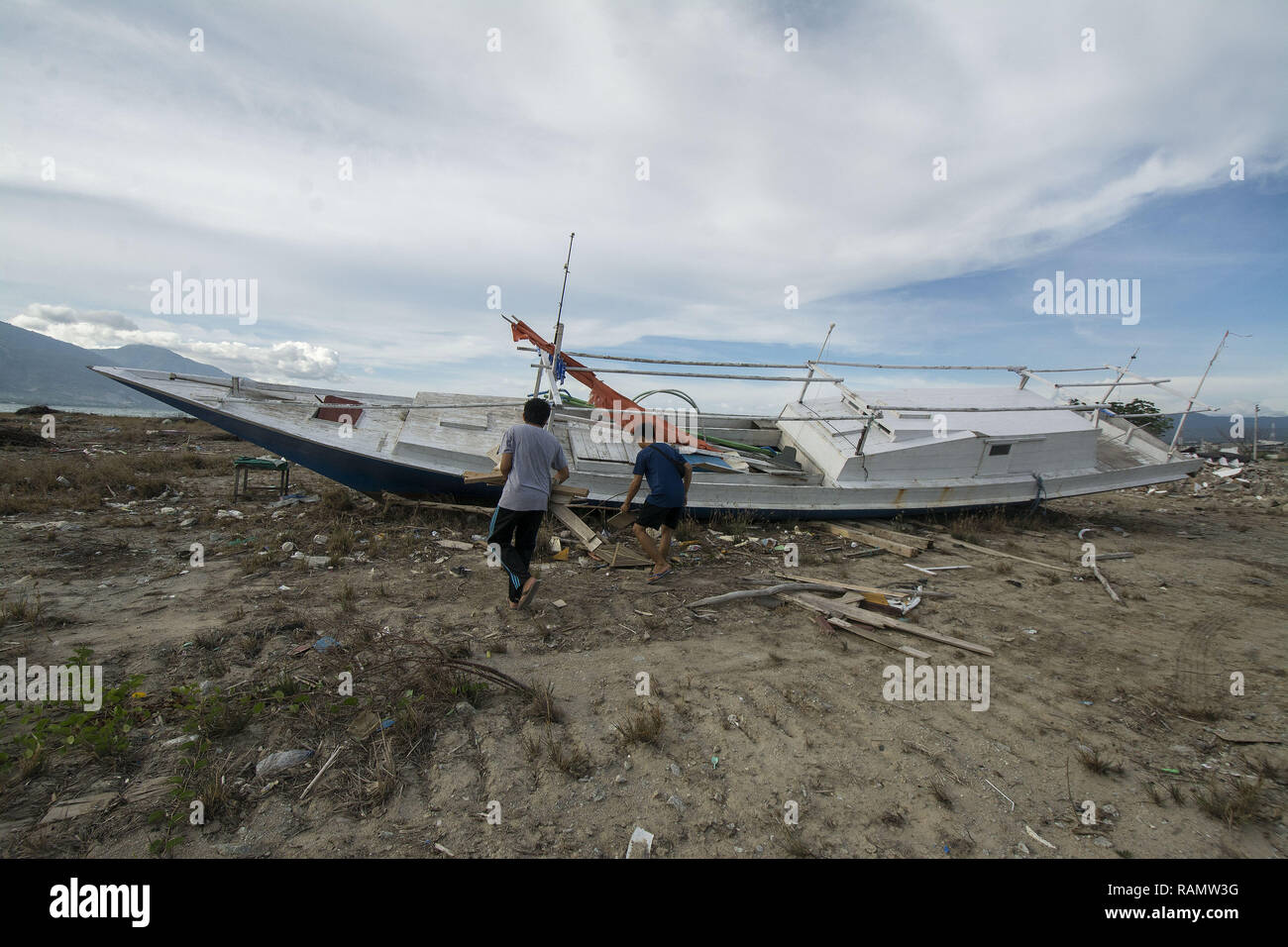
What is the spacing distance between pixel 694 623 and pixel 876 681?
1.37 meters

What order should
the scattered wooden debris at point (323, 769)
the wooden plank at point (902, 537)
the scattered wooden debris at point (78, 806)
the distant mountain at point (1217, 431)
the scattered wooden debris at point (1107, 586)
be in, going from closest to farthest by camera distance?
the scattered wooden debris at point (78, 806) < the scattered wooden debris at point (323, 769) < the scattered wooden debris at point (1107, 586) < the wooden plank at point (902, 537) < the distant mountain at point (1217, 431)

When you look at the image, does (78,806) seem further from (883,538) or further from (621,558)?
(883,538)

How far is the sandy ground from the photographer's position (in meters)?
2.14

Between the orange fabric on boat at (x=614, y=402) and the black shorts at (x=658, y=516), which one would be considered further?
the orange fabric on boat at (x=614, y=402)

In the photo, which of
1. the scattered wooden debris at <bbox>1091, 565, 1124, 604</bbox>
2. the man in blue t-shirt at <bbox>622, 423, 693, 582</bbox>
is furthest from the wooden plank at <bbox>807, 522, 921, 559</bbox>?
the man in blue t-shirt at <bbox>622, 423, 693, 582</bbox>

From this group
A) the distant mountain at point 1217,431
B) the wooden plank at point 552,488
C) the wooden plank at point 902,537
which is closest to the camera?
the wooden plank at point 552,488

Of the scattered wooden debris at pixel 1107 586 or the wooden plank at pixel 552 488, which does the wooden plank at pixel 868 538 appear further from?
the wooden plank at pixel 552 488

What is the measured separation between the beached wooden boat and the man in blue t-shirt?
121cm

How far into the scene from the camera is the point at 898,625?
13.7ft

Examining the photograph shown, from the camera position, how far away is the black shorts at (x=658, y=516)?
204 inches

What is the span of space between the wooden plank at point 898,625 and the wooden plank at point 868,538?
2.18m

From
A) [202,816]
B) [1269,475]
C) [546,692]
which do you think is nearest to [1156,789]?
[546,692]

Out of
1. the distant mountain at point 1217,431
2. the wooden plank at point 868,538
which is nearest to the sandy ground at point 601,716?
the wooden plank at point 868,538

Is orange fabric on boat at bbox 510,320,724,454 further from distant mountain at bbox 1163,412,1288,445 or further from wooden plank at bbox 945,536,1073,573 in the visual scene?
distant mountain at bbox 1163,412,1288,445
